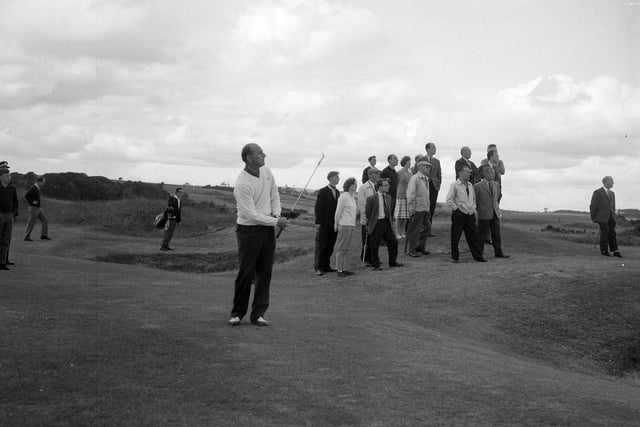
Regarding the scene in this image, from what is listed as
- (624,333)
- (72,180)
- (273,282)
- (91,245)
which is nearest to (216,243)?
(91,245)

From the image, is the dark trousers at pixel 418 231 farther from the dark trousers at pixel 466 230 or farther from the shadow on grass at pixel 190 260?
the shadow on grass at pixel 190 260

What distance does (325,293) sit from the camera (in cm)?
1762

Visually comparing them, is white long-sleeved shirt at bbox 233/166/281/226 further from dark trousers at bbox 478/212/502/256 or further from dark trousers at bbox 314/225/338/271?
dark trousers at bbox 478/212/502/256

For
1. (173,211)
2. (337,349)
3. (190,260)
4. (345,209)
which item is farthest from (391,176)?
(337,349)

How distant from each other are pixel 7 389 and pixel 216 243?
2910cm

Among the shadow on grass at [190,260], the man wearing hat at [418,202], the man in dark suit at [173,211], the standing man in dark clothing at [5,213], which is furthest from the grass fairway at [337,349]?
the man in dark suit at [173,211]

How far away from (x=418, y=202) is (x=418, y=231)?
1.26 m

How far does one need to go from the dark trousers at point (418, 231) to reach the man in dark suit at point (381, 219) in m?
1.68

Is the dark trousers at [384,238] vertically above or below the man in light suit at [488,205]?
below

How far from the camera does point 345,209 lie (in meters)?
19.8

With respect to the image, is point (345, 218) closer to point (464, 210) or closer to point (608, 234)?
point (464, 210)

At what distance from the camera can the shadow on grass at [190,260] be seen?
28.0 m

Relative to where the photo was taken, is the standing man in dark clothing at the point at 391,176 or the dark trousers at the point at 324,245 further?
the standing man in dark clothing at the point at 391,176

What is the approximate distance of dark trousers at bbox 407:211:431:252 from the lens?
21.9m
